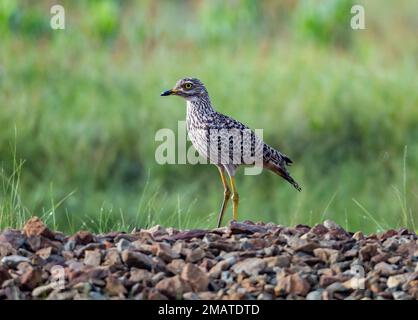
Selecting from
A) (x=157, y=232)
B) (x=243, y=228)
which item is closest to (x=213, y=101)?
(x=157, y=232)

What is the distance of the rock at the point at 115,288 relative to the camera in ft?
16.8

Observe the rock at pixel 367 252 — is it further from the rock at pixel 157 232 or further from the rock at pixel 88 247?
the rock at pixel 88 247

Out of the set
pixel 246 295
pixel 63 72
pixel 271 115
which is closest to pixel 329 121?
pixel 271 115

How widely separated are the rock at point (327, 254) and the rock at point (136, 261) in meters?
0.88

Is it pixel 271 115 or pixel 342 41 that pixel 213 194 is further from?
pixel 342 41

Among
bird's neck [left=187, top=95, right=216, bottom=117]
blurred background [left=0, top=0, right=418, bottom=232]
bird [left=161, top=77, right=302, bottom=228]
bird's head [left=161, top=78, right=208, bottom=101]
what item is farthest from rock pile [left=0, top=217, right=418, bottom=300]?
blurred background [left=0, top=0, right=418, bottom=232]

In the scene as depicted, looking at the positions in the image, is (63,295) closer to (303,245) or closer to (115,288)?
(115,288)

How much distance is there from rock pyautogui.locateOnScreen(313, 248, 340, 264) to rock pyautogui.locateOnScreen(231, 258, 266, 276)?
0.33m

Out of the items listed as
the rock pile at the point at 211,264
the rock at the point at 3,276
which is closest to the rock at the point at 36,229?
the rock pile at the point at 211,264

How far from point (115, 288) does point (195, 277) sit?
1.27 feet

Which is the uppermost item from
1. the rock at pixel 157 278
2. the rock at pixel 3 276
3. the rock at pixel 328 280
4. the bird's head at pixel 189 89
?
the bird's head at pixel 189 89

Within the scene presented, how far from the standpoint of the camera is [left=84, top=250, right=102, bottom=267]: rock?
215 inches

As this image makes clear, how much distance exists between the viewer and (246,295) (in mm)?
5102

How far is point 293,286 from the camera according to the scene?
5.14 meters
